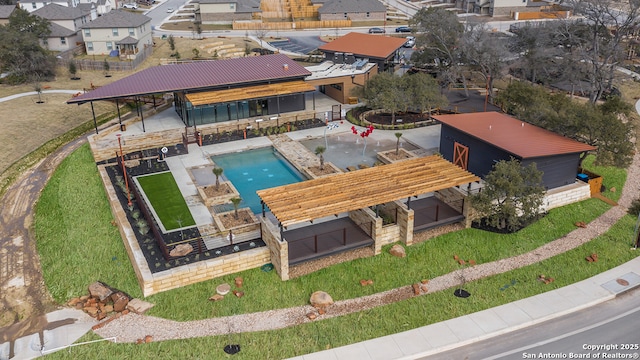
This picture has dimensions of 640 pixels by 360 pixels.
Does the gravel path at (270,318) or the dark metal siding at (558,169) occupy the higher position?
the dark metal siding at (558,169)

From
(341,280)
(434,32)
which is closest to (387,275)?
(341,280)

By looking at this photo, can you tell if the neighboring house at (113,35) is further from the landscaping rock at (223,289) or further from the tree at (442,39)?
the landscaping rock at (223,289)

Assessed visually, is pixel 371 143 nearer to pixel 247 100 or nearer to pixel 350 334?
pixel 247 100

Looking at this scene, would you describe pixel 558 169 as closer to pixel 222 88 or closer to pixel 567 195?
pixel 567 195

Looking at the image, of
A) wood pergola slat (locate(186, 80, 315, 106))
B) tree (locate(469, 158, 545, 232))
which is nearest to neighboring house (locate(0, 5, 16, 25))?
wood pergola slat (locate(186, 80, 315, 106))

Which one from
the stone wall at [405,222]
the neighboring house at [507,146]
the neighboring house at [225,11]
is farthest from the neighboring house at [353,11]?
the stone wall at [405,222]

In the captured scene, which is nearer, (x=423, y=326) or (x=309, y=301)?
(x=423, y=326)
